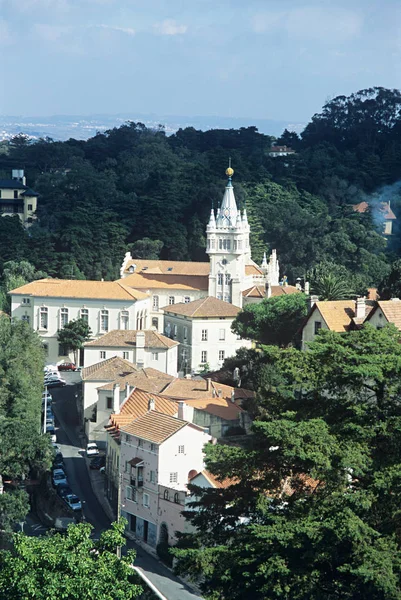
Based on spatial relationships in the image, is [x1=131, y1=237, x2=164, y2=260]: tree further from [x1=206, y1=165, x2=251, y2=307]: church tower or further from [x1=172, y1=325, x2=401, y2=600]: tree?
[x1=172, y1=325, x2=401, y2=600]: tree

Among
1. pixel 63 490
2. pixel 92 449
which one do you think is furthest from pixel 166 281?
pixel 63 490

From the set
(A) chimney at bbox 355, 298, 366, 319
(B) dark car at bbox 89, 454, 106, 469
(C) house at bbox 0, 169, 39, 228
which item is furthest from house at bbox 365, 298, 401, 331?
(C) house at bbox 0, 169, 39, 228

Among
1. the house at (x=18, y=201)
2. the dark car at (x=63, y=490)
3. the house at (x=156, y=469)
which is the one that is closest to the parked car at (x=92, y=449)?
the dark car at (x=63, y=490)

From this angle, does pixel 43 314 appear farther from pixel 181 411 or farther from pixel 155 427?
pixel 155 427

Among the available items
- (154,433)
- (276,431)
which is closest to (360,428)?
(276,431)

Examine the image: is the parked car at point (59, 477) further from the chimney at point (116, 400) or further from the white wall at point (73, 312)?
the white wall at point (73, 312)
